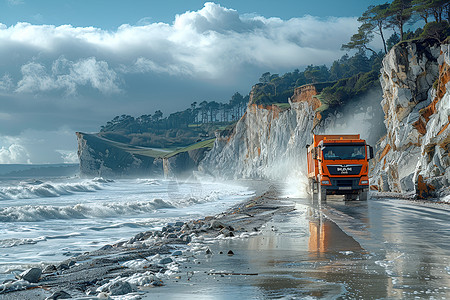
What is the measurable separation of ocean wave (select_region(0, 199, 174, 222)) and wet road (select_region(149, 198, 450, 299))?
17985 mm

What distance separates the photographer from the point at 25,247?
47.6 ft

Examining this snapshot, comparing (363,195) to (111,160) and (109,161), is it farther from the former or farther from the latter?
(111,160)

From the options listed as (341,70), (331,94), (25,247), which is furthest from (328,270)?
(341,70)

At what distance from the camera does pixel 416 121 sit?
35.7 meters

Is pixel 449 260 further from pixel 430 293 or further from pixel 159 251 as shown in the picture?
pixel 159 251

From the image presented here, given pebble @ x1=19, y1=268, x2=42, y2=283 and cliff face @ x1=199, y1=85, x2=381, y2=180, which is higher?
cliff face @ x1=199, y1=85, x2=381, y2=180

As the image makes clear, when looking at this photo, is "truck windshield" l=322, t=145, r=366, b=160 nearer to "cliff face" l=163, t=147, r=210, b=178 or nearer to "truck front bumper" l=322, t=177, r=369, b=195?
"truck front bumper" l=322, t=177, r=369, b=195

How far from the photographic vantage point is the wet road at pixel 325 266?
18.5 feet

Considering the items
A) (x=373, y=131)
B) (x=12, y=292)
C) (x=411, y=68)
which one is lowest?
(x=12, y=292)

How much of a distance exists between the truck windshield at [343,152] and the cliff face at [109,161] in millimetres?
166423

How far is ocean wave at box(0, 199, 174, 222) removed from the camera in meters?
25.4

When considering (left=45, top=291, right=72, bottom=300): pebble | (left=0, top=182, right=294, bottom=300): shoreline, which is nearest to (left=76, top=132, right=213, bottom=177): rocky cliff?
(left=0, top=182, right=294, bottom=300): shoreline

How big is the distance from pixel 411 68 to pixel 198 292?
39.1m

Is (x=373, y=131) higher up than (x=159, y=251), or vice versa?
(x=373, y=131)
